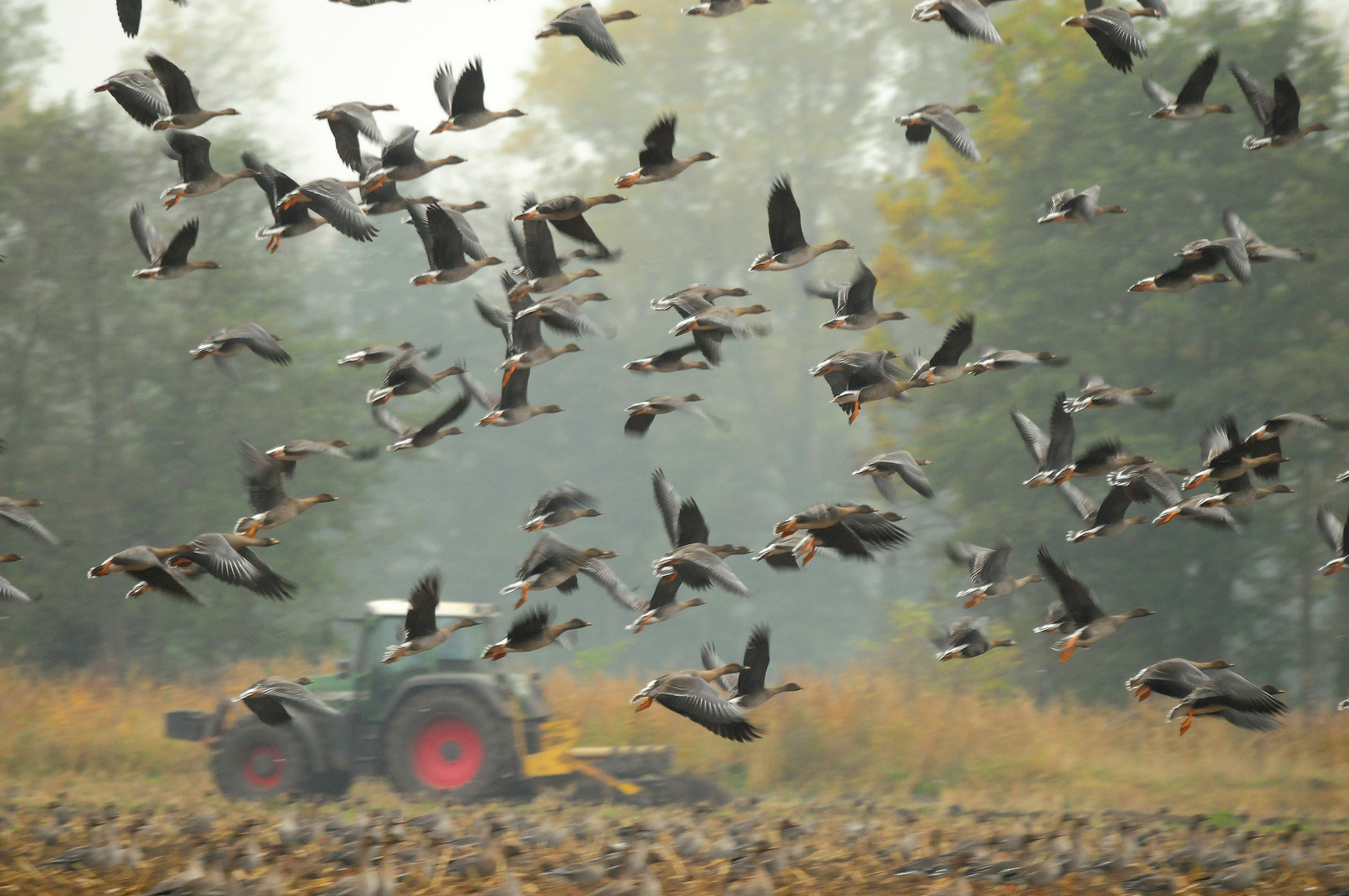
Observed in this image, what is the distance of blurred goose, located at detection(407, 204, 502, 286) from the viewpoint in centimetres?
917

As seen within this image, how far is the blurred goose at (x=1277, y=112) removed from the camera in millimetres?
9094

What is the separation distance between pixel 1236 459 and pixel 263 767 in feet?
34.8

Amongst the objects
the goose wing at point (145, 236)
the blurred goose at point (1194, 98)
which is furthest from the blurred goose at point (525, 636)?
the blurred goose at point (1194, 98)

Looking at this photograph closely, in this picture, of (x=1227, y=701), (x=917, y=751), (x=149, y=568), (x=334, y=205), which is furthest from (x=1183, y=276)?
(x=917, y=751)

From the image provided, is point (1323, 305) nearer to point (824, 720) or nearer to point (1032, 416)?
point (1032, 416)

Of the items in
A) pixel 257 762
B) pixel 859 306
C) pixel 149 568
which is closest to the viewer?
pixel 149 568

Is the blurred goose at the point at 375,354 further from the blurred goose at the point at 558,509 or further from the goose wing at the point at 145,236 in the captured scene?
the goose wing at the point at 145,236

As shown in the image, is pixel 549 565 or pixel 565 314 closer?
pixel 549 565

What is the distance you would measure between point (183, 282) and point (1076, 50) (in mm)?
17285

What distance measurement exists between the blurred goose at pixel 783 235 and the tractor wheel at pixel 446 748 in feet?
23.0

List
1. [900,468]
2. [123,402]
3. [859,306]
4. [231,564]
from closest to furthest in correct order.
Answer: [231,564] < [900,468] < [859,306] < [123,402]

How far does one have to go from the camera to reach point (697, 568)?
7.80 m

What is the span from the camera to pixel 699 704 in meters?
7.09

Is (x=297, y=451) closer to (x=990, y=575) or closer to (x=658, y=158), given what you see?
(x=658, y=158)
